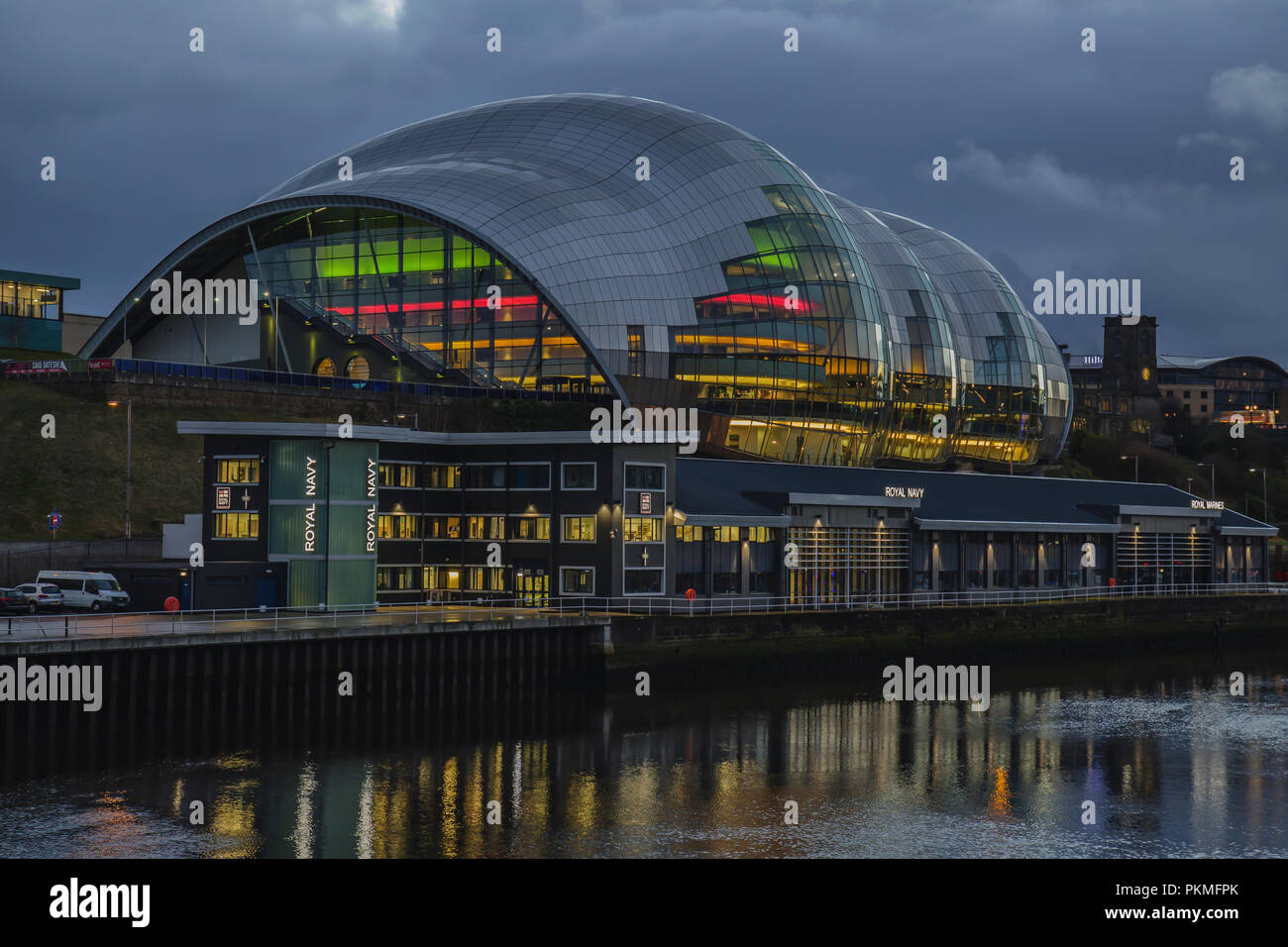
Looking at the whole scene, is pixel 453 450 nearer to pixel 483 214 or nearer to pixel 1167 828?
pixel 483 214

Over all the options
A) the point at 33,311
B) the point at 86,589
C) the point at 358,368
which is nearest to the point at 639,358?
the point at 358,368

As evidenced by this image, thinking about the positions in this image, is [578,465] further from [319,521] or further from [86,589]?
[86,589]

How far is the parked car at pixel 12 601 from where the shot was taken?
60031 mm

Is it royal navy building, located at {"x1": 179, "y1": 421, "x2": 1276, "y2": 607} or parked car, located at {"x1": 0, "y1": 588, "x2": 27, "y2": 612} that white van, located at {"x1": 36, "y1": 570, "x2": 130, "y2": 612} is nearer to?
parked car, located at {"x1": 0, "y1": 588, "x2": 27, "y2": 612}

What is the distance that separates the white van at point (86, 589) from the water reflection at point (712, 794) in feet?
59.6

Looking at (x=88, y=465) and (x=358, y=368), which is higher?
(x=358, y=368)

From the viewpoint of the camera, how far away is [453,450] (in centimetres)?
7081

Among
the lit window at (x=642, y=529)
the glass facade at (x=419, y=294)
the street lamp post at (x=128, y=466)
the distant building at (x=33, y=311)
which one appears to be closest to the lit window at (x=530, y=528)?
the lit window at (x=642, y=529)

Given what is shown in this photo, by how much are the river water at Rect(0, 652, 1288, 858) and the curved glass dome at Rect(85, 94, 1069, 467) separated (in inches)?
1435

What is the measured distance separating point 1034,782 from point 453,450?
1290 inches

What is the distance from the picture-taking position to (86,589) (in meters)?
62.1

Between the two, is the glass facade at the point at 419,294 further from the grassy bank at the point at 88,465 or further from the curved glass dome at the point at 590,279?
the grassy bank at the point at 88,465

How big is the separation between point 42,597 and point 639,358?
42.4 m

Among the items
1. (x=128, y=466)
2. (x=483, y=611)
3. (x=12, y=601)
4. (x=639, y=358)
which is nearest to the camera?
(x=12, y=601)
